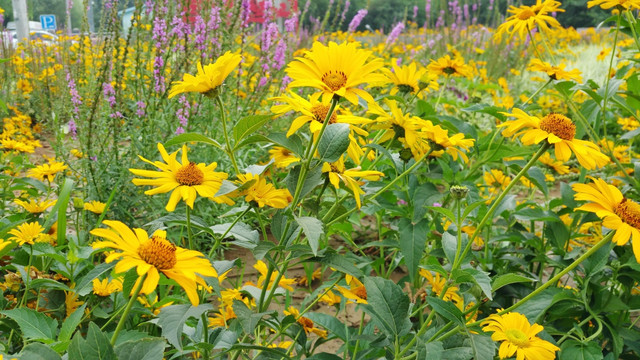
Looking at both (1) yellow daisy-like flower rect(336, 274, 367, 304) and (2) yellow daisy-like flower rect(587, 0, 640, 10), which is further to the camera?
(2) yellow daisy-like flower rect(587, 0, 640, 10)

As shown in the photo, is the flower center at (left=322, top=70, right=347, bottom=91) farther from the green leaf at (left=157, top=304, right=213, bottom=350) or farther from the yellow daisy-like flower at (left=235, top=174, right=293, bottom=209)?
the green leaf at (left=157, top=304, right=213, bottom=350)

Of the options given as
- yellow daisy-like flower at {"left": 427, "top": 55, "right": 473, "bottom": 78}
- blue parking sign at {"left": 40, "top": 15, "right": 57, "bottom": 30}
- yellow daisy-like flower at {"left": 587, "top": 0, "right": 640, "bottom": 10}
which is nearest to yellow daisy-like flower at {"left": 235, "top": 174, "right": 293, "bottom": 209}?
yellow daisy-like flower at {"left": 427, "top": 55, "right": 473, "bottom": 78}

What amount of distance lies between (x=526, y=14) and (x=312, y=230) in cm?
120

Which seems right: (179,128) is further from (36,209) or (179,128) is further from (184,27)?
(36,209)

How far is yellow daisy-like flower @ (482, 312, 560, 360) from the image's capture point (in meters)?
0.83

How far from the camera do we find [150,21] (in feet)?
8.27

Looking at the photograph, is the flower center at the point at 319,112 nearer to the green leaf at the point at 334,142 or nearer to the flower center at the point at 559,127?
the green leaf at the point at 334,142

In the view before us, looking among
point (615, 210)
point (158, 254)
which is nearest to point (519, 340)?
point (615, 210)

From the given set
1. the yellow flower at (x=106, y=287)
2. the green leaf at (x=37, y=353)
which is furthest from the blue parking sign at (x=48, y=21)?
the green leaf at (x=37, y=353)

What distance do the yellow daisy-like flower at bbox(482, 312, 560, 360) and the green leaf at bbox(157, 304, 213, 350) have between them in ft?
1.58

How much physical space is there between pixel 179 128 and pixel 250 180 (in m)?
1.52

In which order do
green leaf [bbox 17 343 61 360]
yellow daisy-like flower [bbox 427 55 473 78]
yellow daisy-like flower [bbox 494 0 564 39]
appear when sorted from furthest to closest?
yellow daisy-like flower [bbox 427 55 473 78] → yellow daisy-like flower [bbox 494 0 564 39] → green leaf [bbox 17 343 61 360]

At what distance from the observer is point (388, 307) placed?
2.98ft

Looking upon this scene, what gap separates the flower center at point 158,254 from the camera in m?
0.63
